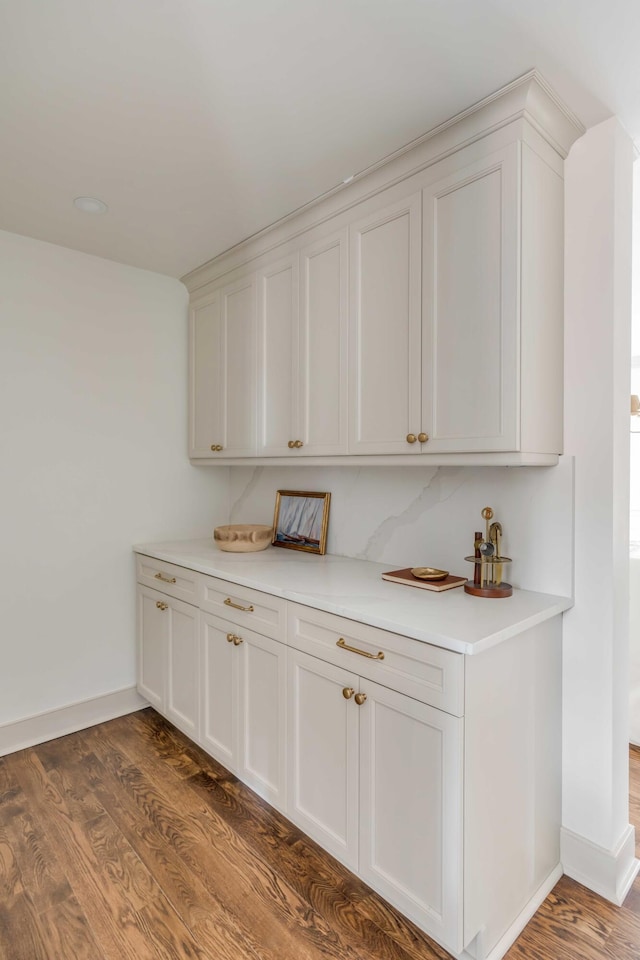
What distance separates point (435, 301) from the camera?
5.58ft

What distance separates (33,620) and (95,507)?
0.61 metres

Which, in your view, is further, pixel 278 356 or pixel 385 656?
pixel 278 356

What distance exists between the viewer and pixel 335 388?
2.09m

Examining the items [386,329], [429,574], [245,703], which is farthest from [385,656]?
[386,329]

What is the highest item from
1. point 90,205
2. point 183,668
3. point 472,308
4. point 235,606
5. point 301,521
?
point 90,205

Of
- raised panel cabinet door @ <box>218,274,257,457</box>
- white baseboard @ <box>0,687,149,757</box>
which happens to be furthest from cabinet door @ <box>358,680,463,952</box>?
white baseboard @ <box>0,687,149,757</box>

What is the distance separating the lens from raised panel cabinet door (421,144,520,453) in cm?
151

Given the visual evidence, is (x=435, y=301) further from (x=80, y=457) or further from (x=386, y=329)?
(x=80, y=457)

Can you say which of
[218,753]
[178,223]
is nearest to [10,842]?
[218,753]

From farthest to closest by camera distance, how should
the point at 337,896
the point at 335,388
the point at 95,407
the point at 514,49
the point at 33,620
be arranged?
the point at 95,407 < the point at 33,620 < the point at 335,388 < the point at 337,896 < the point at 514,49

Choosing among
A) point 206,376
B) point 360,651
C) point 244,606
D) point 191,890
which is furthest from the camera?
point 206,376

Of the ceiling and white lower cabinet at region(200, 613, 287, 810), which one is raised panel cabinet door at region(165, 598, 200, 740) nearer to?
white lower cabinet at region(200, 613, 287, 810)

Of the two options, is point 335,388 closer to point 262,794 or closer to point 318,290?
point 318,290

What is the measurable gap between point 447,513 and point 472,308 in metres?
0.81
